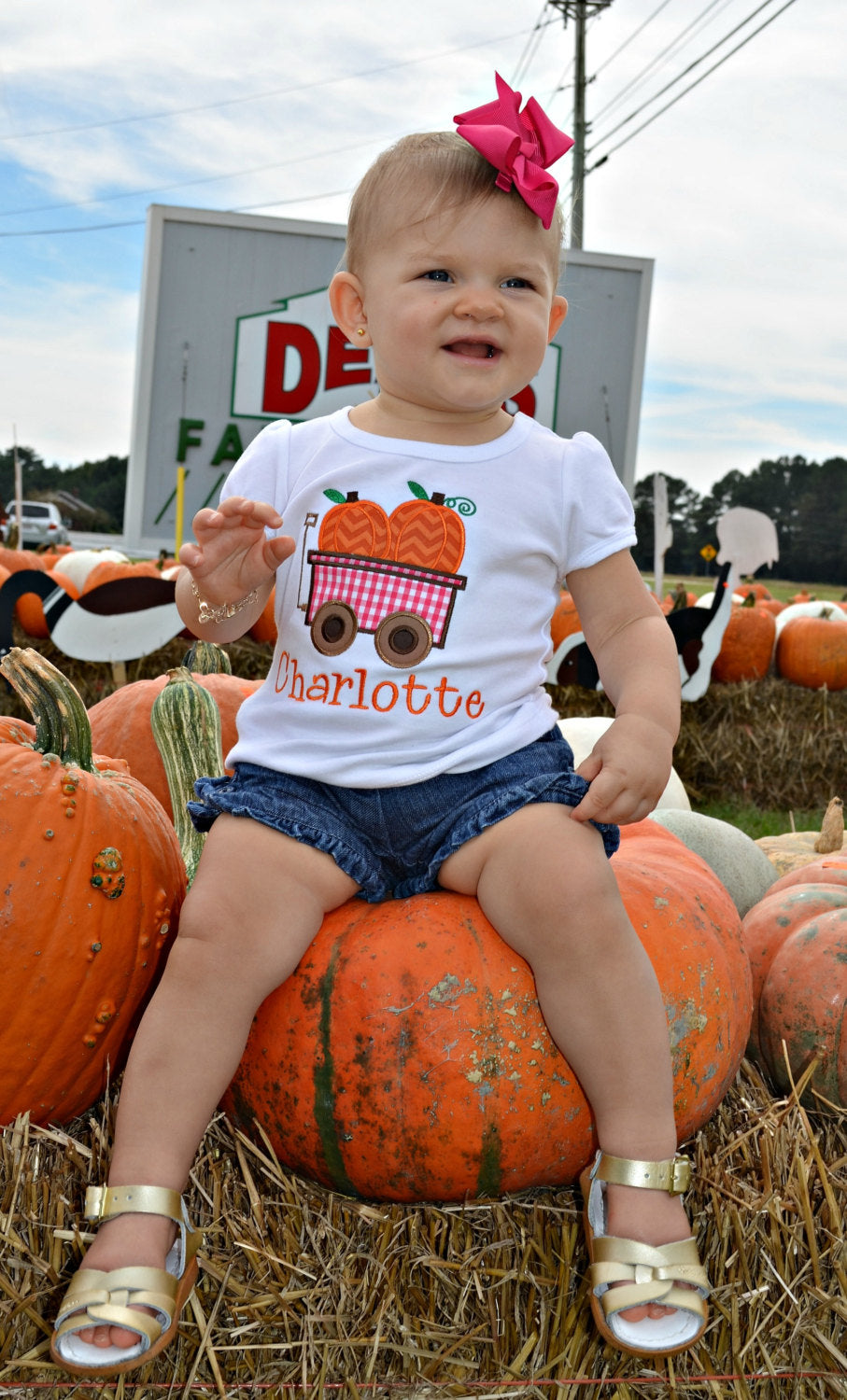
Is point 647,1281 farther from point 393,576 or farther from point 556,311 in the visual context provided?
point 556,311

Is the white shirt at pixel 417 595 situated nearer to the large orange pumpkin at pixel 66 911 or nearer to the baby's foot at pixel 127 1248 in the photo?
the large orange pumpkin at pixel 66 911

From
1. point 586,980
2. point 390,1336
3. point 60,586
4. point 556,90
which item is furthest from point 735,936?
point 556,90

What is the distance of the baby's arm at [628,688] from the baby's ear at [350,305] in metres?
0.57

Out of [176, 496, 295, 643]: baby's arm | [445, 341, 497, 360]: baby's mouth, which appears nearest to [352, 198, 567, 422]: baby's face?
[445, 341, 497, 360]: baby's mouth

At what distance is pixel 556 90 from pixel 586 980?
94.3 feet

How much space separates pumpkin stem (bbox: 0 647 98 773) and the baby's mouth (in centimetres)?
89

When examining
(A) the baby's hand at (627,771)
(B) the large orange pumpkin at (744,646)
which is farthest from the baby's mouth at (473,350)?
(B) the large orange pumpkin at (744,646)

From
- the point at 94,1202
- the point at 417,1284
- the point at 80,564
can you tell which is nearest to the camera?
the point at 94,1202

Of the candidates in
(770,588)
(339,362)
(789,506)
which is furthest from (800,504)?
(339,362)

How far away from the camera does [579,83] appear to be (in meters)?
25.6

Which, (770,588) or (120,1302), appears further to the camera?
(770,588)

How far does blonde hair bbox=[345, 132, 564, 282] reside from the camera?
186 centimetres

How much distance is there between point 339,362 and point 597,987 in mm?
9521

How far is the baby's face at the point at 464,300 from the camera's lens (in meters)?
1.86
